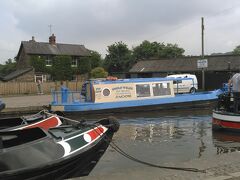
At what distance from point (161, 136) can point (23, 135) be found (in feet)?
28.4

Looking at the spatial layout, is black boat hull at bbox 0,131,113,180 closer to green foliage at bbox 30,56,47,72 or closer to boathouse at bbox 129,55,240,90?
boathouse at bbox 129,55,240,90

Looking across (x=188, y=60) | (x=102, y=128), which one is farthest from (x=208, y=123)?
(x=188, y=60)

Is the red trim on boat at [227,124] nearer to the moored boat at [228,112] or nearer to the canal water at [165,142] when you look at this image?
the moored boat at [228,112]

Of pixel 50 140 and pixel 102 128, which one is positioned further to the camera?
pixel 102 128

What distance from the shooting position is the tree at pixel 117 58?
73.6 metres

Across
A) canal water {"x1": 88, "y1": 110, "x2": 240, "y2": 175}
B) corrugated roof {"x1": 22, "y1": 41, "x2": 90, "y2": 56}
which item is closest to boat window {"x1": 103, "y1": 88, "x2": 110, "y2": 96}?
canal water {"x1": 88, "y1": 110, "x2": 240, "y2": 175}

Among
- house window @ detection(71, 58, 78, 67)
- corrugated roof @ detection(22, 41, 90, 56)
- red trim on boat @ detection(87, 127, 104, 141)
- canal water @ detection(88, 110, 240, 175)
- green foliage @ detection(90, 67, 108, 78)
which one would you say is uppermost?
corrugated roof @ detection(22, 41, 90, 56)

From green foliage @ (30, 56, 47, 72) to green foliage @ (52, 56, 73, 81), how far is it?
4.29 feet

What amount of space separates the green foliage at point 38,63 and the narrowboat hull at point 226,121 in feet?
134

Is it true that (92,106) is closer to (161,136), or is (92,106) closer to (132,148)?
(161,136)

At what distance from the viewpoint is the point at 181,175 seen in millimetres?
7449

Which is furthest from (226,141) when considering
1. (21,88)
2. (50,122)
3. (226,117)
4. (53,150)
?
(21,88)

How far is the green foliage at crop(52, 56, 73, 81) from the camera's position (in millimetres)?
54688

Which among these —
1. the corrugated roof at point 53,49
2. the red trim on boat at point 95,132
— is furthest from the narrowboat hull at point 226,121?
the corrugated roof at point 53,49
